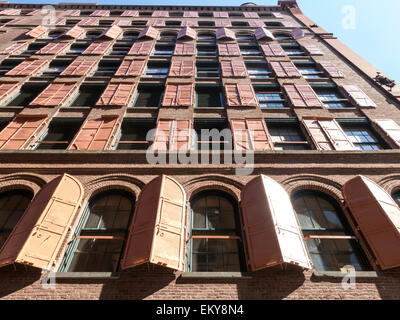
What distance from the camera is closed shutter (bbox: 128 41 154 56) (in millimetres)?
19172

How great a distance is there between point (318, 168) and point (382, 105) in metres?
7.08

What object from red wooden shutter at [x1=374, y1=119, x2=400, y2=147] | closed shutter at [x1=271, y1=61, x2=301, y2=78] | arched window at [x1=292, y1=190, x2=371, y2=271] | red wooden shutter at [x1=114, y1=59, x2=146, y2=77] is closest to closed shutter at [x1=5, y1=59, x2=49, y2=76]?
red wooden shutter at [x1=114, y1=59, x2=146, y2=77]

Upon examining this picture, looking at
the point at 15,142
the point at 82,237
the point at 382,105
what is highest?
the point at 382,105

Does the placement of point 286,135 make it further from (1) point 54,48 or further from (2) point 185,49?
(1) point 54,48

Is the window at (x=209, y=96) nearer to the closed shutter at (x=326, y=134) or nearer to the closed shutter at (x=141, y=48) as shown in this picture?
the closed shutter at (x=326, y=134)

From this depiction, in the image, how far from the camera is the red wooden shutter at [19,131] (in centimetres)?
1001

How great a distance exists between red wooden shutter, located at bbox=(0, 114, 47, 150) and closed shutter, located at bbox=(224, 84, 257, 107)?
882 centimetres

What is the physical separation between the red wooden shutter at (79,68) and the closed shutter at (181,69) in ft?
17.1

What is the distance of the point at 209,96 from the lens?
14.8m

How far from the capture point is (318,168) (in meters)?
8.89

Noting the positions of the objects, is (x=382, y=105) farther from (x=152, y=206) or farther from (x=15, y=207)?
(x=15, y=207)

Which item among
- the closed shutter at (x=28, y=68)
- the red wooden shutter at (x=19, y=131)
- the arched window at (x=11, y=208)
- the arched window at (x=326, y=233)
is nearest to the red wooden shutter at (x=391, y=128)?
the arched window at (x=326, y=233)
